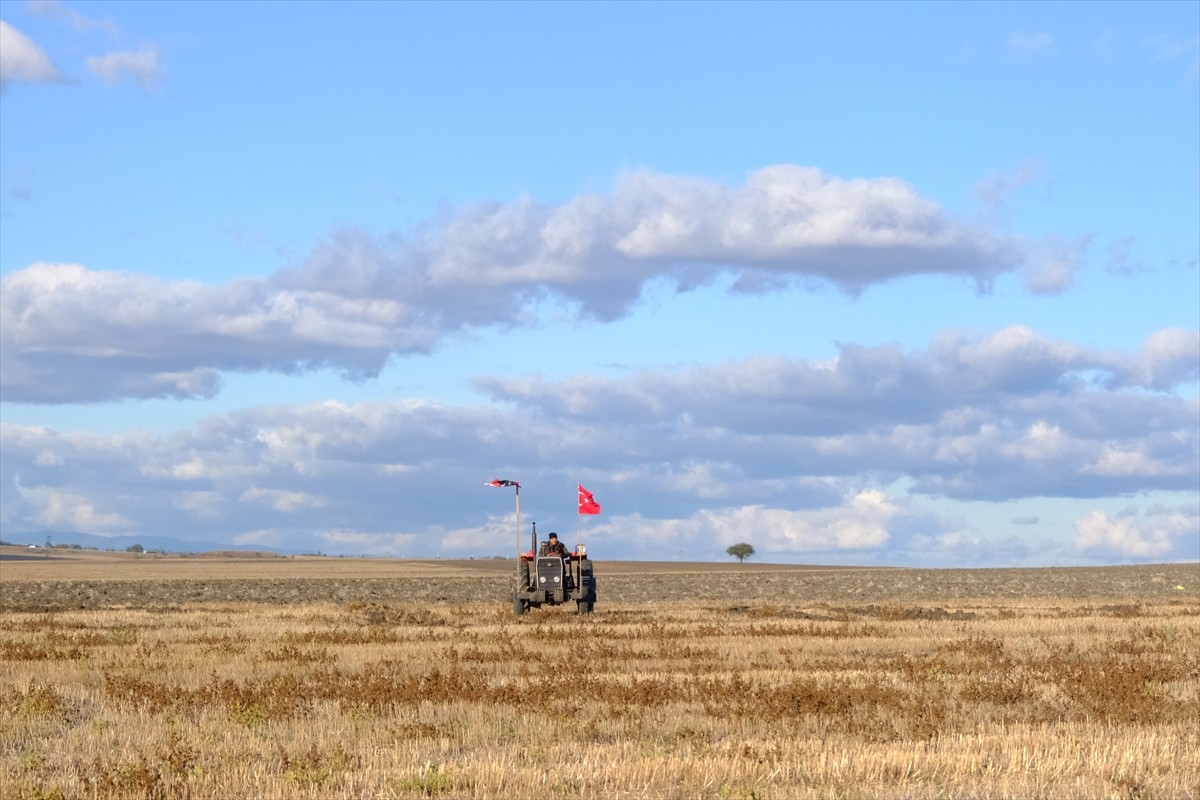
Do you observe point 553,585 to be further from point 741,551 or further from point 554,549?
point 741,551

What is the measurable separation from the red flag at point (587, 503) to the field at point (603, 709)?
6319mm

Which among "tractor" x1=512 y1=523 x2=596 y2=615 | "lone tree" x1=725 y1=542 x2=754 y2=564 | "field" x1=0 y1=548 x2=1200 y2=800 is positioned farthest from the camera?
"lone tree" x1=725 y1=542 x2=754 y2=564

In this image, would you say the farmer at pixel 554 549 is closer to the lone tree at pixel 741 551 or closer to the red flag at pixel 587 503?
the red flag at pixel 587 503

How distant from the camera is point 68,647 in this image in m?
26.6

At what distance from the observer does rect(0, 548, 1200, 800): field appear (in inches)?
460

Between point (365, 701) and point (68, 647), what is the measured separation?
38.2 feet

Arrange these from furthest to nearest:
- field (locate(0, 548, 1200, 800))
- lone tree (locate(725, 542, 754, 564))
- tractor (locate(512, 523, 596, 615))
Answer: lone tree (locate(725, 542, 754, 564)), tractor (locate(512, 523, 596, 615)), field (locate(0, 548, 1200, 800))

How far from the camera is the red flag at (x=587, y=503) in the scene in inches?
1576

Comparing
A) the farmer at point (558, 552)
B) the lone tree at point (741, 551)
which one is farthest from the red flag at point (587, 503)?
the lone tree at point (741, 551)

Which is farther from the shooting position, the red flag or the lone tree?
the lone tree

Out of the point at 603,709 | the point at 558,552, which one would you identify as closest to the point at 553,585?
the point at 558,552

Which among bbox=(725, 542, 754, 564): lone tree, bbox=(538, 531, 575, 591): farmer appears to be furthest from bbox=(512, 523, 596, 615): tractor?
bbox=(725, 542, 754, 564): lone tree

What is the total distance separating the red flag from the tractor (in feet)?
6.33

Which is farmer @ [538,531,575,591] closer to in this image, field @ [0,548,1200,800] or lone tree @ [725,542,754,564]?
field @ [0,548,1200,800]
